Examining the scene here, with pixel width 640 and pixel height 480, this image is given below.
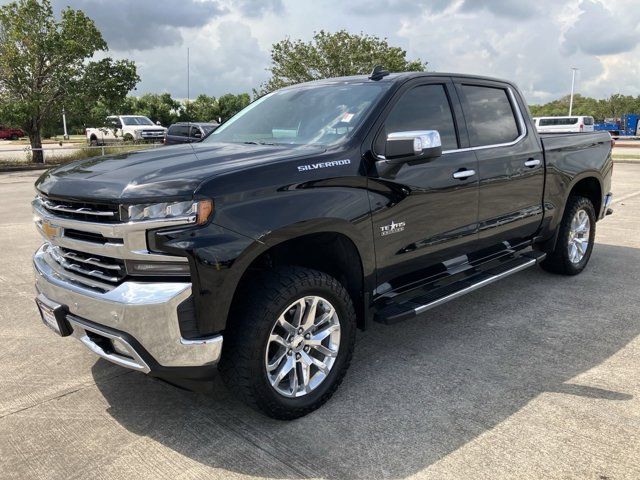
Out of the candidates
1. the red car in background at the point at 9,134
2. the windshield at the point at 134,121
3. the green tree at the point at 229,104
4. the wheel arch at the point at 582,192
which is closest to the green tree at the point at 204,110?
the green tree at the point at 229,104

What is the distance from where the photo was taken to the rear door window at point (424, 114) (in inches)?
146

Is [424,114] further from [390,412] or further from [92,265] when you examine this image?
[92,265]

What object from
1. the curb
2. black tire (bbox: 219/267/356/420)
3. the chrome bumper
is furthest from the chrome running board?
the curb

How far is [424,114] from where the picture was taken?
3.97 meters

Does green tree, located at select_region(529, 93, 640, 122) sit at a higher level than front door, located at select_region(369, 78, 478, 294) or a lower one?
higher

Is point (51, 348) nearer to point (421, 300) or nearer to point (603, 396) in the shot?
point (421, 300)

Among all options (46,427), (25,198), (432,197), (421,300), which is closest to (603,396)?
(421,300)

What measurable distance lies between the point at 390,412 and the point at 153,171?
185 cm

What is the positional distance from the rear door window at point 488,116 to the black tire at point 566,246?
1.21 metres

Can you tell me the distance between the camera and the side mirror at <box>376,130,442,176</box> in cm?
329

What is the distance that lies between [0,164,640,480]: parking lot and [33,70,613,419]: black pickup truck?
1.00ft

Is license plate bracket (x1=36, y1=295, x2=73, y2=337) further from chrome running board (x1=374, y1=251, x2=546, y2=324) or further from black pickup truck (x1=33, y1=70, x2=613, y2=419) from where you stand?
chrome running board (x1=374, y1=251, x2=546, y2=324)

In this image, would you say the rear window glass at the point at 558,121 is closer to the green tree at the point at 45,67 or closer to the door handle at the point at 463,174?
the green tree at the point at 45,67

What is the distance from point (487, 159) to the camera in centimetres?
427
